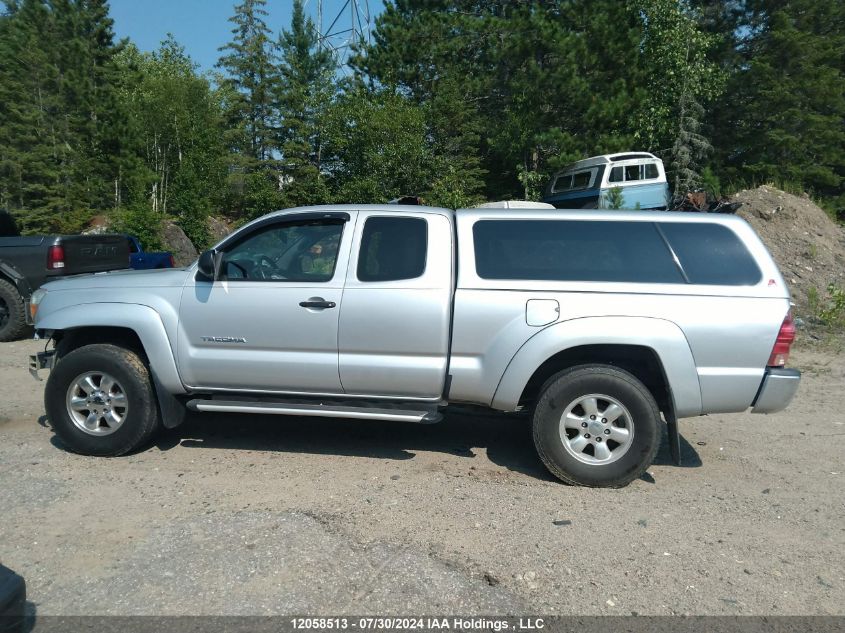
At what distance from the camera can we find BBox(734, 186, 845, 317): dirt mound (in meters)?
14.4

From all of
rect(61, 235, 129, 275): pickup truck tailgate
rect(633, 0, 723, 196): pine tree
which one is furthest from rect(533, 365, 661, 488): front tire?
rect(633, 0, 723, 196): pine tree

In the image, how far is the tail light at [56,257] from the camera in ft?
33.2

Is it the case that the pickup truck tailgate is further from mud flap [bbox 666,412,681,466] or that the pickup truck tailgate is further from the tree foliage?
the tree foliage

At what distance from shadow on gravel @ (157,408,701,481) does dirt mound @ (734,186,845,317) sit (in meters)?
9.17

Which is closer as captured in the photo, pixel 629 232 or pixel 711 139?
pixel 629 232

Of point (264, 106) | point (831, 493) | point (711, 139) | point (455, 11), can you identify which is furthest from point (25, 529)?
point (264, 106)

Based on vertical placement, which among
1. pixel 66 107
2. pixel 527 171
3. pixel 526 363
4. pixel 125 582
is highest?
pixel 66 107

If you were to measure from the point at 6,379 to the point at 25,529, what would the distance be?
4.71 m

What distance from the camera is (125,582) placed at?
366cm

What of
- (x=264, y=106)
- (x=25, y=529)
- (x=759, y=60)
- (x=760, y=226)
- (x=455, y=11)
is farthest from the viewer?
(x=264, y=106)

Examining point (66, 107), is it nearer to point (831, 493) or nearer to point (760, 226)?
point (760, 226)

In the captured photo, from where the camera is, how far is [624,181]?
21.5 meters

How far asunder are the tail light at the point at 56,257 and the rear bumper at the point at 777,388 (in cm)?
932

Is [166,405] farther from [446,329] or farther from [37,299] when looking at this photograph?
[446,329]
